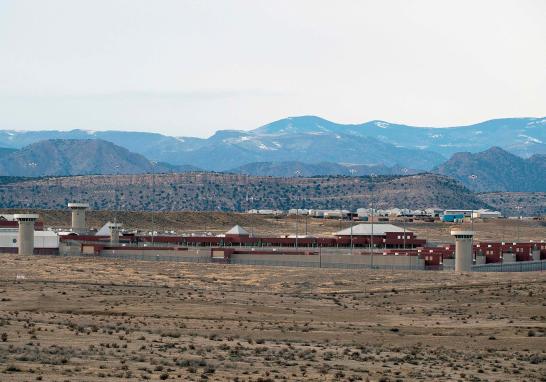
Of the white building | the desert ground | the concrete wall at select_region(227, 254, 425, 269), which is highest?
the white building

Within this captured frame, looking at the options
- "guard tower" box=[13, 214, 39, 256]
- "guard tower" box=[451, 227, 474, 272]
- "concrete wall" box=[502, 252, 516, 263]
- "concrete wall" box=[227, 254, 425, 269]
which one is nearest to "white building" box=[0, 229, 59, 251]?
"guard tower" box=[13, 214, 39, 256]

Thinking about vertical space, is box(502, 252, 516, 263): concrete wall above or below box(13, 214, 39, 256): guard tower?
below

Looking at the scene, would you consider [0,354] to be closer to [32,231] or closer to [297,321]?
[297,321]

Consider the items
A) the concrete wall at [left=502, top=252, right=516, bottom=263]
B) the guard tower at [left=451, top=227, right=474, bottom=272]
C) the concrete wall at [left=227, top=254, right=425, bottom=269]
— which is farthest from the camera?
the concrete wall at [left=502, top=252, right=516, bottom=263]

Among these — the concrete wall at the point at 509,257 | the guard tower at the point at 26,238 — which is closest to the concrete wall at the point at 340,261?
the concrete wall at the point at 509,257

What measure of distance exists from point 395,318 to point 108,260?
194 ft

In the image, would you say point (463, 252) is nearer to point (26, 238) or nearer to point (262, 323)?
point (26, 238)

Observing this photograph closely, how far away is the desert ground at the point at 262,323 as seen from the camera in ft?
195

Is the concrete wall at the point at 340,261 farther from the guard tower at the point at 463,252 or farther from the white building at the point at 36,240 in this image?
the white building at the point at 36,240

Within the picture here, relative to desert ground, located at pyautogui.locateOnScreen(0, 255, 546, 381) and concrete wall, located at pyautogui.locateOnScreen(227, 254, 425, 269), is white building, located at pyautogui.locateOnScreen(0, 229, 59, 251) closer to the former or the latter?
desert ground, located at pyautogui.locateOnScreen(0, 255, 546, 381)

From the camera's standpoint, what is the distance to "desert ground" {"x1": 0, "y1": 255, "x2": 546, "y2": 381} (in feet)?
195

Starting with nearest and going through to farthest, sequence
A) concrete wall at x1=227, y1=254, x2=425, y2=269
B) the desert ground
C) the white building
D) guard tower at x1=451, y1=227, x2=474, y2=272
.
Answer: the desert ground → guard tower at x1=451, y1=227, x2=474, y2=272 → concrete wall at x1=227, y1=254, x2=425, y2=269 → the white building

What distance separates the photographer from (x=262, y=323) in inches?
3356

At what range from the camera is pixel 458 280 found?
125 m
